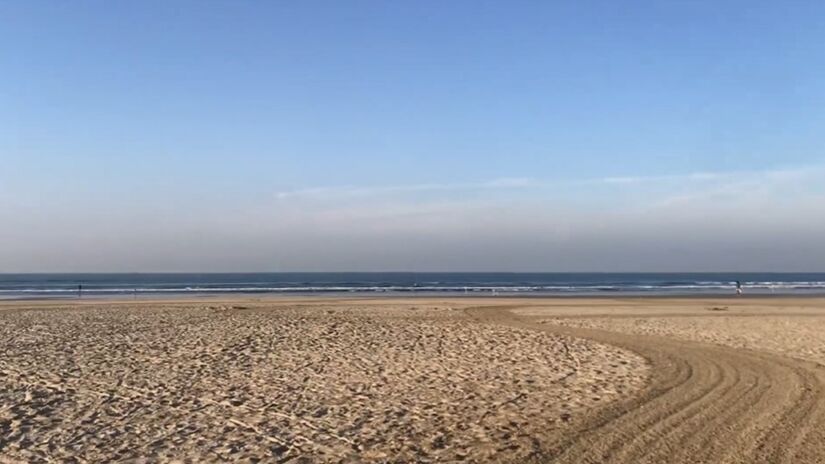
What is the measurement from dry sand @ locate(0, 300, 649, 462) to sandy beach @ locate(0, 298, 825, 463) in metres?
0.04

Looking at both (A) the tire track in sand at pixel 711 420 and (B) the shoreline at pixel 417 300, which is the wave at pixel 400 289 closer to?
(B) the shoreline at pixel 417 300

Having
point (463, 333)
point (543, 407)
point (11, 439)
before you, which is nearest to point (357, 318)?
point (463, 333)

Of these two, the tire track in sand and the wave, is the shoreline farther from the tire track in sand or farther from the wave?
the tire track in sand

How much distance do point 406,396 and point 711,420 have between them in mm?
4119

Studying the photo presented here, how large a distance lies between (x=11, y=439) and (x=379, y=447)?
13.3 feet

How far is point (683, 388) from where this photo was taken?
11.4m

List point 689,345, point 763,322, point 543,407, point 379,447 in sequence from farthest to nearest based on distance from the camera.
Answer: point 763,322 → point 689,345 → point 543,407 → point 379,447

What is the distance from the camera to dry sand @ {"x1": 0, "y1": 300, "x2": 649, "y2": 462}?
7.78m

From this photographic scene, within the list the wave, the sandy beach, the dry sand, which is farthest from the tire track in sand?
the wave

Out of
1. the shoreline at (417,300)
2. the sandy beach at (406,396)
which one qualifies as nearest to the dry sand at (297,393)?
the sandy beach at (406,396)

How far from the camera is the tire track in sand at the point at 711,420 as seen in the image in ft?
24.8

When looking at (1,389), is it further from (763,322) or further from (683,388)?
(763,322)

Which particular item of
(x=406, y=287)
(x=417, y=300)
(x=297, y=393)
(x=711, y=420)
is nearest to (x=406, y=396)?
(x=297, y=393)

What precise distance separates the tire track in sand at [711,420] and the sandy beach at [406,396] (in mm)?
37
